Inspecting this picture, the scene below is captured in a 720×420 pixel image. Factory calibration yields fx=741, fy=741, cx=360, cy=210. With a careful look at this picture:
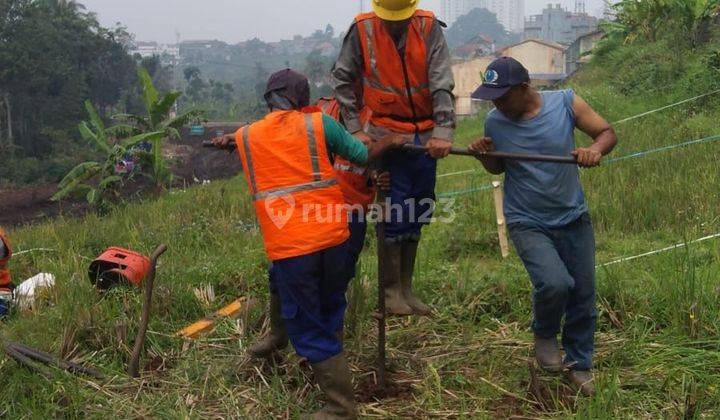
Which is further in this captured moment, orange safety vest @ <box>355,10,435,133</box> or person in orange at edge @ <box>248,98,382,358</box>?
orange safety vest @ <box>355,10,435,133</box>

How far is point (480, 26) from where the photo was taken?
192 m

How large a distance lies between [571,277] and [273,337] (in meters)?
1.54

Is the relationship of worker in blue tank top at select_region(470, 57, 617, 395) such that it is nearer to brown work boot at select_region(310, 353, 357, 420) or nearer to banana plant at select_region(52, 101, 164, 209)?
brown work boot at select_region(310, 353, 357, 420)

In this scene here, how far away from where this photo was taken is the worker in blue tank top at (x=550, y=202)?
3.37 metres

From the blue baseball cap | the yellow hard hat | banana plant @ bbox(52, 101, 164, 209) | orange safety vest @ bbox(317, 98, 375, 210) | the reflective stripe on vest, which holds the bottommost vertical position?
banana plant @ bbox(52, 101, 164, 209)

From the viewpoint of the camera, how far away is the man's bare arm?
3182 mm

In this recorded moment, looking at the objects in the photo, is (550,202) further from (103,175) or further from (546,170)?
(103,175)

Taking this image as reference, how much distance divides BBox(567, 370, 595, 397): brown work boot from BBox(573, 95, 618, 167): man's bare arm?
99 cm

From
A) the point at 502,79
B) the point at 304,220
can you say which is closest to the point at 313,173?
the point at 304,220

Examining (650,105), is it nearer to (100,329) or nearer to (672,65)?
(672,65)

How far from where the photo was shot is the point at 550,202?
11.2 ft

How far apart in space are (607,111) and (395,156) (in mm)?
9325

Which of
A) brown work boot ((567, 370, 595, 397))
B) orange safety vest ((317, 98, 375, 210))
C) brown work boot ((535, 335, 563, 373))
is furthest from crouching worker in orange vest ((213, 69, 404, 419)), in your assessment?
brown work boot ((567, 370, 595, 397))

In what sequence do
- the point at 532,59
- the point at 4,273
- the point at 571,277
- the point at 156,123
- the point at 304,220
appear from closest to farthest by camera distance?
the point at 304,220 → the point at 571,277 → the point at 4,273 → the point at 156,123 → the point at 532,59
